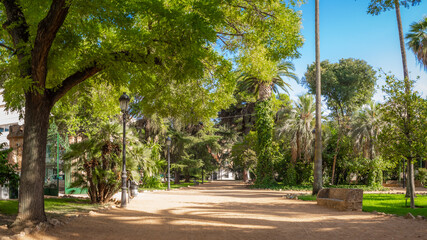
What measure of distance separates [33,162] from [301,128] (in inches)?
818

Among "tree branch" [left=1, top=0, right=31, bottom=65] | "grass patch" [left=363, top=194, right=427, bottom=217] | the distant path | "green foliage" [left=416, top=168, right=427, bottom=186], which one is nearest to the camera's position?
the distant path

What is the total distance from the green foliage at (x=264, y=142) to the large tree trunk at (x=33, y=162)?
20507 millimetres

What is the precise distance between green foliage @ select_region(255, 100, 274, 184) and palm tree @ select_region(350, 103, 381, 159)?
6124 millimetres

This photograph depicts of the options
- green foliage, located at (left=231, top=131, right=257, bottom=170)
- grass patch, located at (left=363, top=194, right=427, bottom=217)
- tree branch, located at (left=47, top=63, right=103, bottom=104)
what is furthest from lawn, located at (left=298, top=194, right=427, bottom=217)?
green foliage, located at (left=231, top=131, right=257, bottom=170)

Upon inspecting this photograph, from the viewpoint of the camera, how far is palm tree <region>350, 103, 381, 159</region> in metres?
24.9

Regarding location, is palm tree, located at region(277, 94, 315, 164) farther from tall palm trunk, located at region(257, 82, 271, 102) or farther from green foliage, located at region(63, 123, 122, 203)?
green foliage, located at region(63, 123, 122, 203)

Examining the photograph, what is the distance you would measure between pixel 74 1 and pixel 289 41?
6165mm

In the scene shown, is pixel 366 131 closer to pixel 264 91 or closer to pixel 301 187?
pixel 301 187

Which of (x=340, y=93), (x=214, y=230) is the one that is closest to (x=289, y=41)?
(x=214, y=230)

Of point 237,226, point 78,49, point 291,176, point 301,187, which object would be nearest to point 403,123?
point 237,226

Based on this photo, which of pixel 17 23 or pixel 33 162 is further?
pixel 17 23

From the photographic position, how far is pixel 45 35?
23.6 feet

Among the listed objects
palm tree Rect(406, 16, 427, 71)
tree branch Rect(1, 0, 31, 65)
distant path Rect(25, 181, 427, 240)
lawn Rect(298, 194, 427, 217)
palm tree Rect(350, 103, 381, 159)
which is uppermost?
palm tree Rect(406, 16, 427, 71)

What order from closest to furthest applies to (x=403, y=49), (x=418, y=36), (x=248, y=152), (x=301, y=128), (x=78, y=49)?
(x=78, y=49), (x=403, y=49), (x=418, y=36), (x=301, y=128), (x=248, y=152)
